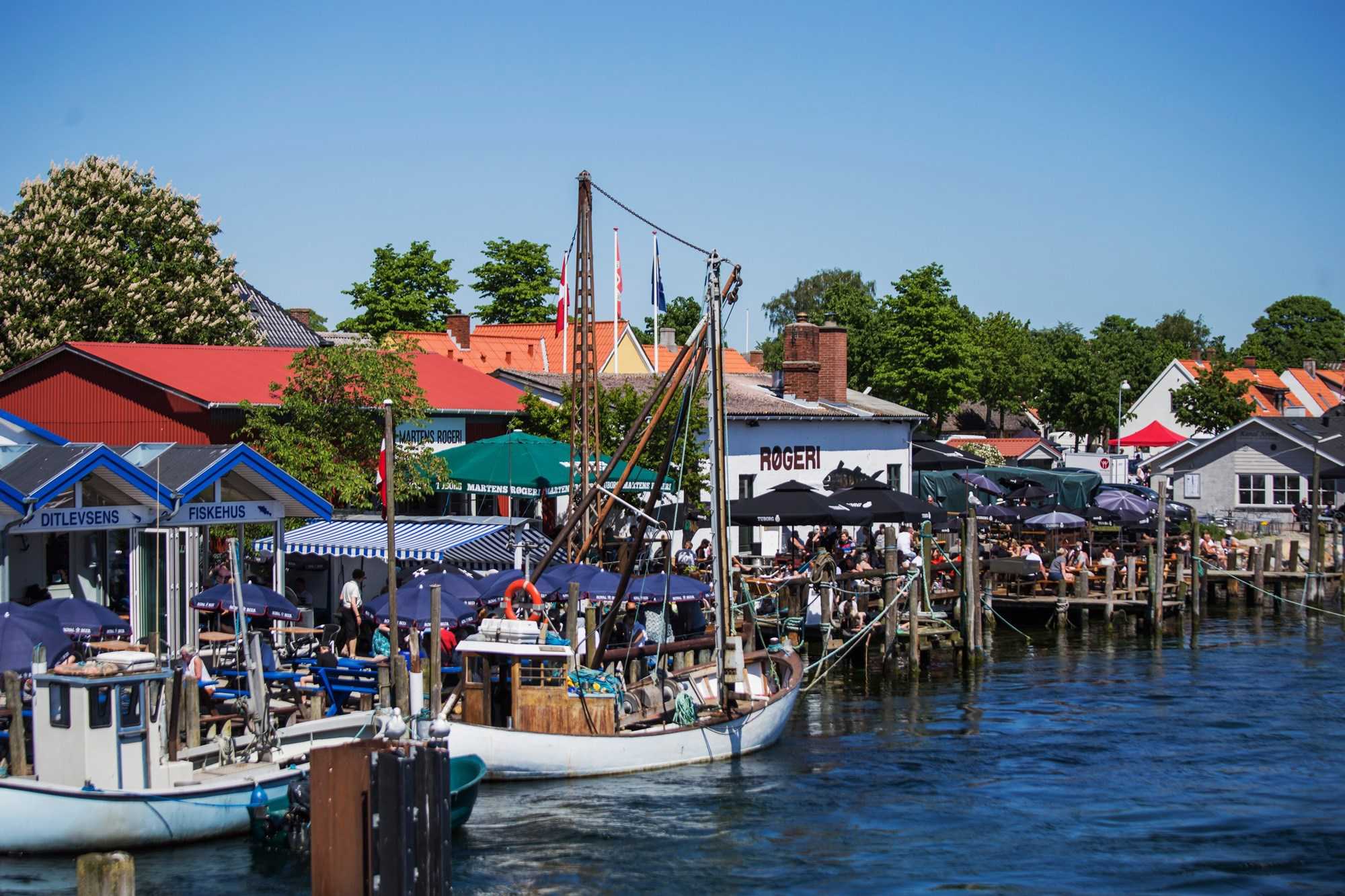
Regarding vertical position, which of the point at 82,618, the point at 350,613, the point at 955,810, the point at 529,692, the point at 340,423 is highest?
the point at 340,423

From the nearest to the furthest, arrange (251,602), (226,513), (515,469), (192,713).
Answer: (192,713), (251,602), (226,513), (515,469)

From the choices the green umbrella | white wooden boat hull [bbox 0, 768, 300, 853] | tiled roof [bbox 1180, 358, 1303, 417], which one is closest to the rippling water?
white wooden boat hull [bbox 0, 768, 300, 853]

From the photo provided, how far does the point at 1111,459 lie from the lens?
247 feet

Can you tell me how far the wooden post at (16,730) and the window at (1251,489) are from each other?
5555 centimetres

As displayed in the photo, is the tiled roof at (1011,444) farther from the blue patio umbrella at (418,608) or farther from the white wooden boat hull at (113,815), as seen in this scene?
the white wooden boat hull at (113,815)

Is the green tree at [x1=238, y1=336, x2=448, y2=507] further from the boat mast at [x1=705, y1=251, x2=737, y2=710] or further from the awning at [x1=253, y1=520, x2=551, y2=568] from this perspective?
the boat mast at [x1=705, y1=251, x2=737, y2=710]

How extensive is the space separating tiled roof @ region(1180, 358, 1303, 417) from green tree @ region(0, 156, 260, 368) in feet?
209

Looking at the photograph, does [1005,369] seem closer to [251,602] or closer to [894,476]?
[894,476]

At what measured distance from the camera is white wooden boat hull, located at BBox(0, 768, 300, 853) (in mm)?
16969

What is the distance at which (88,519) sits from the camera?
23.8 meters

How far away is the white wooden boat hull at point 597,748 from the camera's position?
20969 millimetres

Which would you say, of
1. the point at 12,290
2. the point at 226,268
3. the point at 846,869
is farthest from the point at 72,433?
the point at 846,869

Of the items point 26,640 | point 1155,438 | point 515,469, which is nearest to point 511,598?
point 26,640

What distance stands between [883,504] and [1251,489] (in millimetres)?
33383
